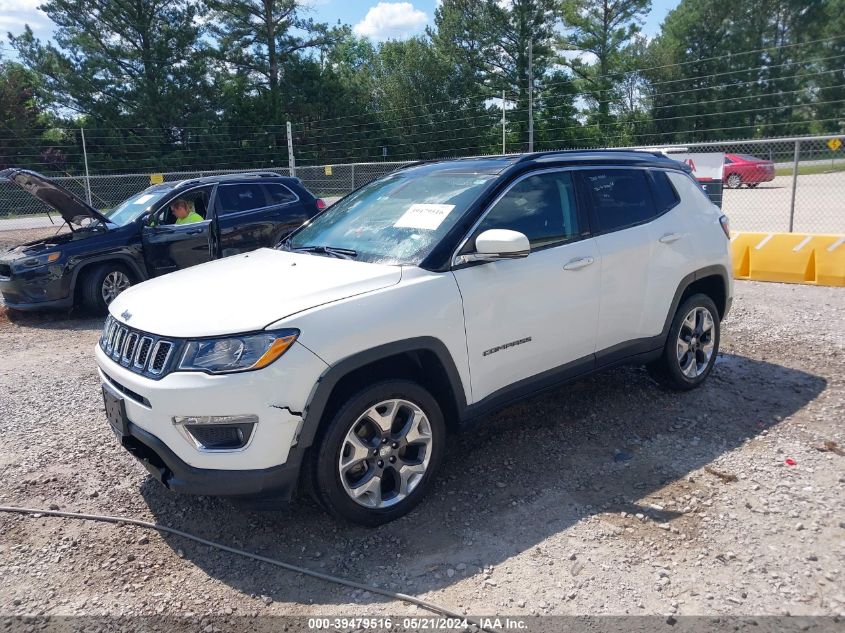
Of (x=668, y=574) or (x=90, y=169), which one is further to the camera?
(x=90, y=169)

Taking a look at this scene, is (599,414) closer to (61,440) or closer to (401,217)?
(401,217)

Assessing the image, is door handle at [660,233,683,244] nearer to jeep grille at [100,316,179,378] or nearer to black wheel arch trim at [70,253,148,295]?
jeep grille at [100,316,179,378]

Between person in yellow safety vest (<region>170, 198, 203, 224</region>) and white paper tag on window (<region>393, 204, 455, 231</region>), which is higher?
white paper tag on window (<region>393, 204, 455, 231</region>)

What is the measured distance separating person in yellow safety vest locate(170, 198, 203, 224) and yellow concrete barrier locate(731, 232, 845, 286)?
739 centimetres

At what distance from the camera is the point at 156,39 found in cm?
3697

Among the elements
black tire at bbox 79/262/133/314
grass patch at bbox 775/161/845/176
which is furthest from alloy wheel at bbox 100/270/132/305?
grass patch at bbox 775/161/845/176

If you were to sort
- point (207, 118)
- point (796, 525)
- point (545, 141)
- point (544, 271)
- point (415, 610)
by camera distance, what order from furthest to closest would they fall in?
point (207, 118) < point (545, 141) < point (544, 271) < point (796, 525) < point (415, 610)

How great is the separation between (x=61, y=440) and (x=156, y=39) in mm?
38338

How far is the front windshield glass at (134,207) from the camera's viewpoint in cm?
883

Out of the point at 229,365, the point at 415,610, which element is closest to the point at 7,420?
the point at 229,365

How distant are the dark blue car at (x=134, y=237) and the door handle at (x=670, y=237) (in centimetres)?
459

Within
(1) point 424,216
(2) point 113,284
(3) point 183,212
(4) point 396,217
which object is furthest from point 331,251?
(2) point 113,284

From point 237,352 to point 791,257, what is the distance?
7979mm

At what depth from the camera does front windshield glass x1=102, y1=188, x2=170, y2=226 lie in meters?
8.83
